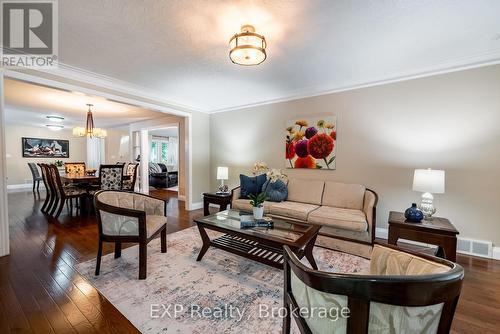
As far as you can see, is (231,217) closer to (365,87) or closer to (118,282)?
(118,282)

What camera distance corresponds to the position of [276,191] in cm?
370

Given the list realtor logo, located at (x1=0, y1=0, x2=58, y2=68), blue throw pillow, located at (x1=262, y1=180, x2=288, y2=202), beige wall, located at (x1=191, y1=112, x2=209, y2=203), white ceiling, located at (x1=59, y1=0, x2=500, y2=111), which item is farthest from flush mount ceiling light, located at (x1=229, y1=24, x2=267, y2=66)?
beige wall, located at (x1=191, y1=112, x2=209, y2=203)

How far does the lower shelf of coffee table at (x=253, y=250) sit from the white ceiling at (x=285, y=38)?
2184mm

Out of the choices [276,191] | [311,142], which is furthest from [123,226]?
[311,142]

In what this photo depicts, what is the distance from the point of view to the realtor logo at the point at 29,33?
1868 mm

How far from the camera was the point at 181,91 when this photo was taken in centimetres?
403

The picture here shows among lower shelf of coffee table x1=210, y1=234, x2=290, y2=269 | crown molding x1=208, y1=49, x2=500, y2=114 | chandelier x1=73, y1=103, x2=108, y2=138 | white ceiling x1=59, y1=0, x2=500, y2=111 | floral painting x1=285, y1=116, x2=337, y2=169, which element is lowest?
lower shelf of coffee table x1=210, y1=234, x2=290, y2=269

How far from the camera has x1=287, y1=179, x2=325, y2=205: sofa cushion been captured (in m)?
3.62

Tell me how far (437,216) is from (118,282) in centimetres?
398

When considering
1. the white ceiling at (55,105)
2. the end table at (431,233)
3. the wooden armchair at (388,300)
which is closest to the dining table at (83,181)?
the white ceiling at (55,105)

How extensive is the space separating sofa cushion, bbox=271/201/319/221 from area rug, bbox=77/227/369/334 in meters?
0.53

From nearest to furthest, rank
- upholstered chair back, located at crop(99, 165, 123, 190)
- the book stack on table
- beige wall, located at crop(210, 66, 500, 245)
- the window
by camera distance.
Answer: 1. the book stack on table
2. beige wall, located at crop(210, 66, 500, 245)
3. upholstered chair back, located at crop(99, 165, 123, 190)
4. the window

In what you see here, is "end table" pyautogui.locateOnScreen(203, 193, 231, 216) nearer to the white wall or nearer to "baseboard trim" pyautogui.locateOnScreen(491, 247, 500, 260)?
the white wall

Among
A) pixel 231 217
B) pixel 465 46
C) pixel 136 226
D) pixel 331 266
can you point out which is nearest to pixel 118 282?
pixel 136 226
